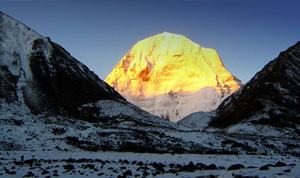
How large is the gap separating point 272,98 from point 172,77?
336 ft

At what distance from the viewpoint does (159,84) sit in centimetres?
16888

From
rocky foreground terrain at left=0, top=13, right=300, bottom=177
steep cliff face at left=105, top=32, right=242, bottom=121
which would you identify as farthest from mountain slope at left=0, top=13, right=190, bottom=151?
steep cliff face at left=105, top=32, right=242, bottom=121

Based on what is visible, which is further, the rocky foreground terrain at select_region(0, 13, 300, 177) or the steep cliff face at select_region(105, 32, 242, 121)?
the steep cliff face at select_region(105, 32, 242, 121)

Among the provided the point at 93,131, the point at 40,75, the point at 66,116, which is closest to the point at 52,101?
the point at 66,116

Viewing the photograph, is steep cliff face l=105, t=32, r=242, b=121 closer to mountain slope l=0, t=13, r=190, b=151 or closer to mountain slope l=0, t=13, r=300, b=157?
mountain slope l=0, t=13, r=190, b=151

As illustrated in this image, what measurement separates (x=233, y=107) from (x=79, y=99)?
38951mm

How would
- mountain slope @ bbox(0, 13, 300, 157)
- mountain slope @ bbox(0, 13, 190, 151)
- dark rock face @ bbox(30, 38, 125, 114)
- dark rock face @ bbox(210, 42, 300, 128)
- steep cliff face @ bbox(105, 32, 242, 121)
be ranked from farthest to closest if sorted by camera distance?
1. steep cliff face @ bbox(105, 32, 242, 121)
2. dark rock face @ bbox(210, 42, 300, 128)
3. dark rock face @ bbox(30, 38, 125, 114)
4. mountain slope @ bbox(0, 13, 190, 151)
5. mountain slope @ bbox(0, 13, 300, 157)

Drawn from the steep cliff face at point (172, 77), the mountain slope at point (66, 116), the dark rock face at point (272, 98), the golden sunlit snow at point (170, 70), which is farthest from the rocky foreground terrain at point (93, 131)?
the golden sunlit snow at point (170, 70)

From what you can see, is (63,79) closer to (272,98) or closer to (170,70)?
(272,98)

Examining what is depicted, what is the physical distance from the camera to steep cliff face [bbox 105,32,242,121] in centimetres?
15088

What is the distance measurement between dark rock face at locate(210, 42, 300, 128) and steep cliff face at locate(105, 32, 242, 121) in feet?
205

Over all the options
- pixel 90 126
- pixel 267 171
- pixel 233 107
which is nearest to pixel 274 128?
pixel 233 107

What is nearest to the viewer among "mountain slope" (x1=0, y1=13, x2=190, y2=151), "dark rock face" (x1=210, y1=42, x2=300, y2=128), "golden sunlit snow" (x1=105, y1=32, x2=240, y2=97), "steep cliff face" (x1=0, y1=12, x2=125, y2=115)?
"mountain slope" (x1=0, y1=13, x2=190, y2=151)

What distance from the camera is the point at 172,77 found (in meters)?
168
